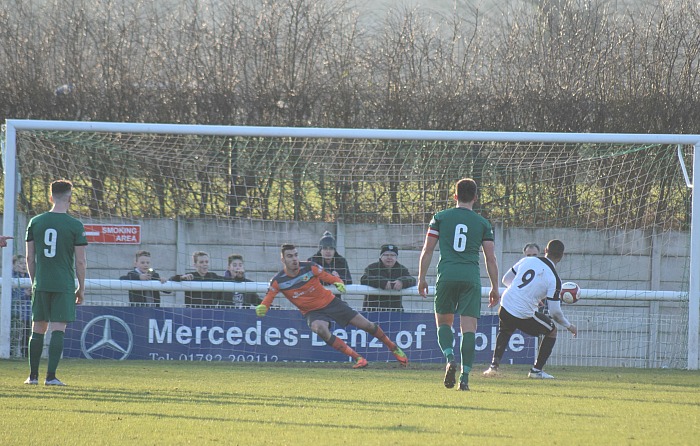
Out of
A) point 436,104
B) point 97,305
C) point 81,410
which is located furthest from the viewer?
point 436,104

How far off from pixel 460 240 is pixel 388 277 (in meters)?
4.54

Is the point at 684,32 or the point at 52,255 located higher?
the point at 684,32

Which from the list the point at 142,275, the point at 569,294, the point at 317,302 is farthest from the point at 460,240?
the point at 142,275

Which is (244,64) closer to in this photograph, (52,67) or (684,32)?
(52,67)

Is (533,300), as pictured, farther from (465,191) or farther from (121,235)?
(121,235)

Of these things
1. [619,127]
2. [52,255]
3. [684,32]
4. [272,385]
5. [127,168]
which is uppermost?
[684,32]

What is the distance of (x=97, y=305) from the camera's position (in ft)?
41.0

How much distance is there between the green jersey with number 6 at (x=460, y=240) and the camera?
8297 mm

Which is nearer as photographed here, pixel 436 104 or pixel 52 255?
pixel 52 255

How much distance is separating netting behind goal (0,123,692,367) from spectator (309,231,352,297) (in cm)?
56

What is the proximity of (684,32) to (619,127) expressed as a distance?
2.22 meters

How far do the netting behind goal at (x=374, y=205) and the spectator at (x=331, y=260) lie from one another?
1.84 ft

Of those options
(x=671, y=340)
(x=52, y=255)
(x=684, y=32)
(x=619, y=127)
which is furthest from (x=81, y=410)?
(x=684, y=32)

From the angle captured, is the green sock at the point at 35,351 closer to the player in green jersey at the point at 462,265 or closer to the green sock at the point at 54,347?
the green sock at the point at 54,347
